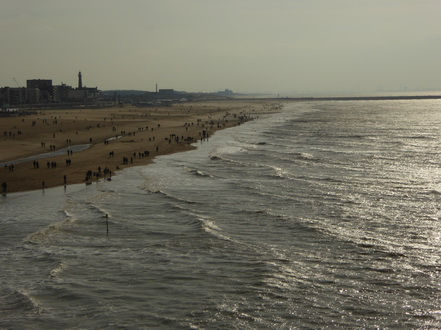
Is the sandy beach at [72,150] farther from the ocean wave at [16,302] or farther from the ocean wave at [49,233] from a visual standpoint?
Answer: the ocean wave at [16,302]

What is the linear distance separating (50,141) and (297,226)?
55.5 metres

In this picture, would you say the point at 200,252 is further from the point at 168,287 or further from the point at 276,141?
the point at 276,141

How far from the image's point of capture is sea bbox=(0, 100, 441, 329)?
59.1 ft

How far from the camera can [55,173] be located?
4672 cm

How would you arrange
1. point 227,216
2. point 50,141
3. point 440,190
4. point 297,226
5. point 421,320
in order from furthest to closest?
point 50,141 → point 440,190 → point 227,216 → point 297,226 → point 421,320

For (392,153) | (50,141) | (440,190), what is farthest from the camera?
(50,141)

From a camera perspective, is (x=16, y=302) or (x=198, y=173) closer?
(x=16, y=302)

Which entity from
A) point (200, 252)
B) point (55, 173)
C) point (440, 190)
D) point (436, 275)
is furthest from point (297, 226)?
point (55, 173)

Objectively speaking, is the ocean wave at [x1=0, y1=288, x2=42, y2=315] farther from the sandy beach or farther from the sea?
→ the sandy beach

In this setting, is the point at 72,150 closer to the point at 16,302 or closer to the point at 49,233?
the point at 49,233

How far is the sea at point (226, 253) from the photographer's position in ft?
59.1

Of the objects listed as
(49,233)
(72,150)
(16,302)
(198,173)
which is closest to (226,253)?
(16,302)

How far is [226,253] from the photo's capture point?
23.9 m

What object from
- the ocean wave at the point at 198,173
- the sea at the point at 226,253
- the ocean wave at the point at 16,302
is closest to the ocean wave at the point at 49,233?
the sea at the point at 226,253
